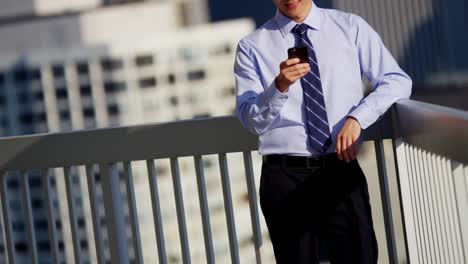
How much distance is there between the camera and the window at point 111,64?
247ft

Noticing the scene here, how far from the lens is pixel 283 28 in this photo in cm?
233

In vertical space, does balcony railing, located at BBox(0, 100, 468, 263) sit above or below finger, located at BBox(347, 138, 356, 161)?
below

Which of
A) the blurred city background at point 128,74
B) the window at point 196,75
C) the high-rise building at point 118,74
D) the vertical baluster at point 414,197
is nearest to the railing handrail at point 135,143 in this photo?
the vertical baluster at point 414,197

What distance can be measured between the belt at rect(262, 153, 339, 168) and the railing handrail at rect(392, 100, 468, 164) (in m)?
0.19

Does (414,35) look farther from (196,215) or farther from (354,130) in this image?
(354,130)

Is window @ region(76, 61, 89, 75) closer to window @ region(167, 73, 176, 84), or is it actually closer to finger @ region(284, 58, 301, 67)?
window @ region(167, 73, 176, 84)

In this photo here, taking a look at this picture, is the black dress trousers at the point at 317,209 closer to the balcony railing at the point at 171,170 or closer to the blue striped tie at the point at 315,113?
the blue striped tie at the point at 315,113

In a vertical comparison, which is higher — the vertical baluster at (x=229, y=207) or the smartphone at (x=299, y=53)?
the smartphone at (x=299, y=53)

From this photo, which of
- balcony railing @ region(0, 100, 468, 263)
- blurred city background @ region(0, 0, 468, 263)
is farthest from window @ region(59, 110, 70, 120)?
balcony railing @ region(0, 100, 468, 263)

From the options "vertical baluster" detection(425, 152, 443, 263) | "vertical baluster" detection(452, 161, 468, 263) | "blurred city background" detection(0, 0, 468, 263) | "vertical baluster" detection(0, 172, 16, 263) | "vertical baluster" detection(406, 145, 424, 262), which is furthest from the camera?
"blurred city background" detection(0, 0, 468, 263)

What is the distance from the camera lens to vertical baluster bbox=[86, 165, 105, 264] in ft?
10.6

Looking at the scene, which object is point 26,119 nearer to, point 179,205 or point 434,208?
point 179,205

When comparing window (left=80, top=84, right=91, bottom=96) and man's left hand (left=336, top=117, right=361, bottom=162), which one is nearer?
man's left hand (left=336, top=117, right=361, bottom=162)

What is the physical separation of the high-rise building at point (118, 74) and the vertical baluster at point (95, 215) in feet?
227
